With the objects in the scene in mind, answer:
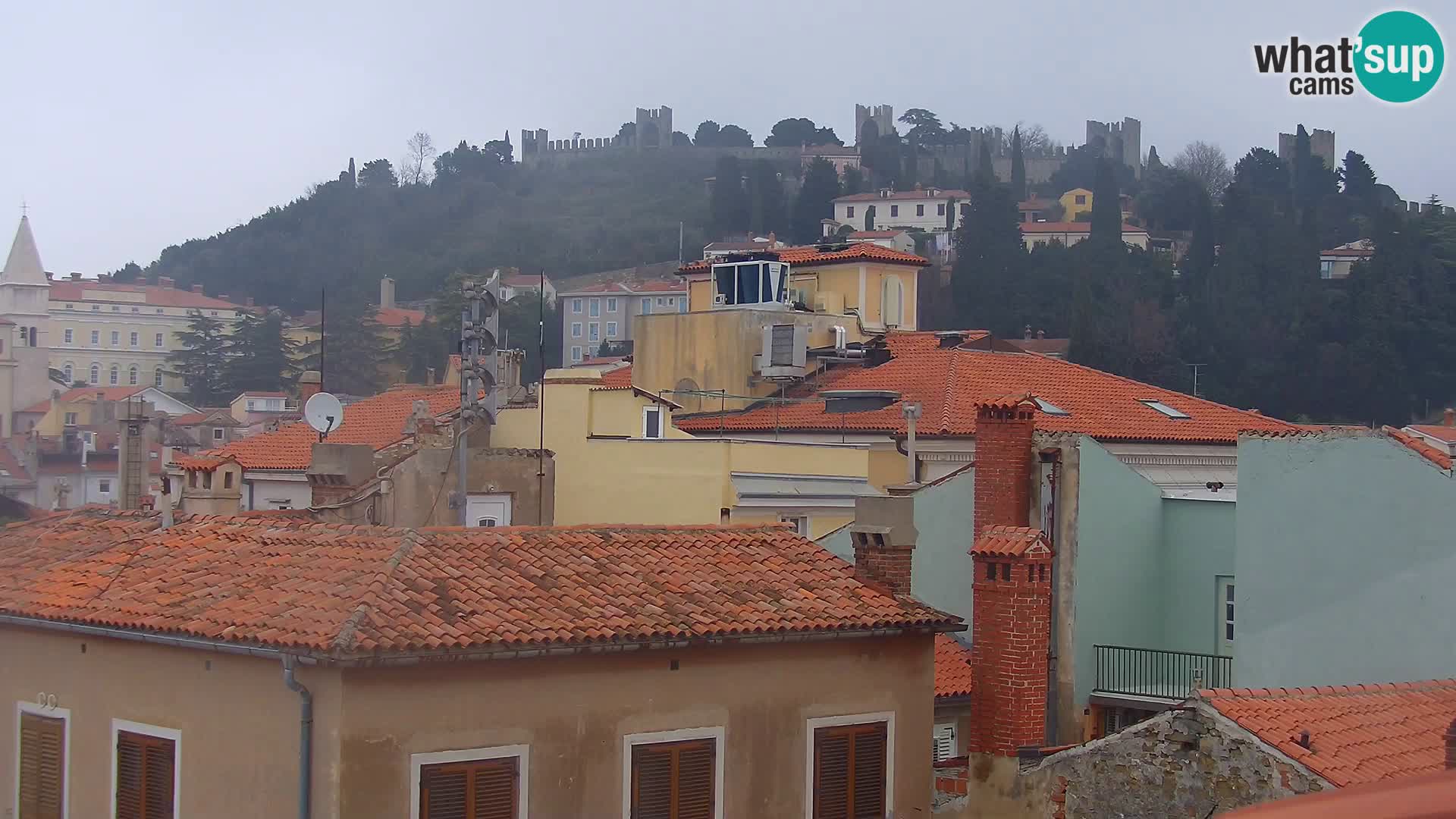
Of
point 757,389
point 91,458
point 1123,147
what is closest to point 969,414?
point 757,389

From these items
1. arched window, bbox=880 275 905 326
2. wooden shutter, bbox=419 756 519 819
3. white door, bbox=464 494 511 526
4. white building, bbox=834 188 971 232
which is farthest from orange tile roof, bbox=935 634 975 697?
white building, bbox=834 188 971 232

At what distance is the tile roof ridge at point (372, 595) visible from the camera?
10867mm

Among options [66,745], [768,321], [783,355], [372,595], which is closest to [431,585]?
[372,595]

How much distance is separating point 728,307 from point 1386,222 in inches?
2005

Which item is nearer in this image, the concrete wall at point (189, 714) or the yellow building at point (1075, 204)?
the concrete wall at point (189, 714)

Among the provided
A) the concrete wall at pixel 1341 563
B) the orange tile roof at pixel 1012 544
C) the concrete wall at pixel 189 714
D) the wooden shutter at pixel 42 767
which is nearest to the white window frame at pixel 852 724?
the orange tile roof at pixel 1012 544

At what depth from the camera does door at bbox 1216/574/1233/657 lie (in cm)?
1750

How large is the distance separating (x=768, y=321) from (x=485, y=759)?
A: 2279 cm

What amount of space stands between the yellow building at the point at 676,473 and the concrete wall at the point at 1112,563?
21.7 feet

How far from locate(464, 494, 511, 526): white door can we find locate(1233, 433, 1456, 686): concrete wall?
11.3m

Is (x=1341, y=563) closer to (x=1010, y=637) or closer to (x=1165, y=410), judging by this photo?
(x=1010, y=637)

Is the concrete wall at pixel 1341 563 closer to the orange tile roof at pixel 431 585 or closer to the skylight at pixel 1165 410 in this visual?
the orange tile roof at pixel 431 585

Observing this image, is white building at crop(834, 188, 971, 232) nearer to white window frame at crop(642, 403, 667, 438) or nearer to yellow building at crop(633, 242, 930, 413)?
yellow building at crop(633, 242, 930, 413)

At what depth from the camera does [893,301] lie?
129ft
